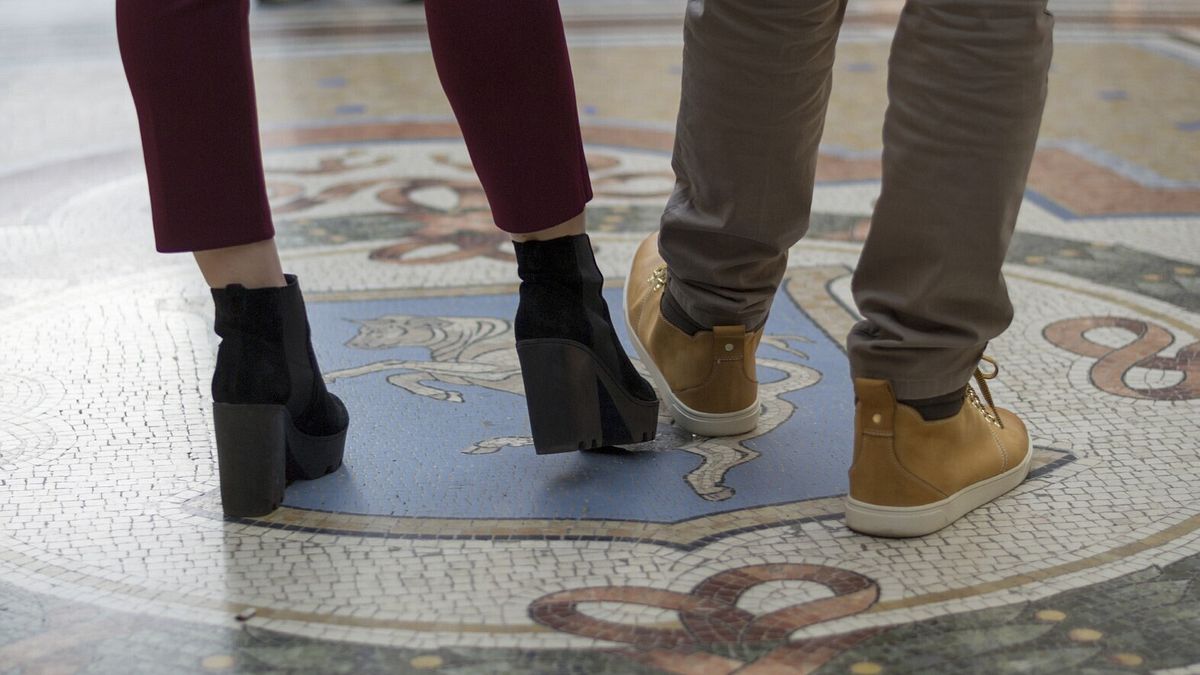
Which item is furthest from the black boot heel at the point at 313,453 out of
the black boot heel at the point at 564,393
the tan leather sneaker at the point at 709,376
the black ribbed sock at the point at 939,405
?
the black ribbed sock at the point at 939,405

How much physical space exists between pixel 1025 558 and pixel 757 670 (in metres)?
0.20

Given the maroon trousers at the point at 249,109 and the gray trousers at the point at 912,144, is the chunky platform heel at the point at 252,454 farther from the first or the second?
the gray trousers at the point at 912,144

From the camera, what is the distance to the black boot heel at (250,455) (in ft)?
2.56

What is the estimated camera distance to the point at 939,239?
736 mm

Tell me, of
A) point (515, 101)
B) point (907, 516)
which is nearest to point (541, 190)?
point (515, 101)

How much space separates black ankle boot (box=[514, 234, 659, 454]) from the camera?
2.70 ft

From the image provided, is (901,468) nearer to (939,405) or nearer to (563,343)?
(939,405)

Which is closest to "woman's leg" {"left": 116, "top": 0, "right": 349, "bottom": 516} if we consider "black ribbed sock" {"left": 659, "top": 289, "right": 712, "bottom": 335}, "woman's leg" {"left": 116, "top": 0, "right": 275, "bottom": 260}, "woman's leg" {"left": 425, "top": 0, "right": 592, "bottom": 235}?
"woman's leg" {"left": 116, "top": 0, "right": 275, "bottom": 260}

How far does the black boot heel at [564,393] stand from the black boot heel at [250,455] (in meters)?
0.15

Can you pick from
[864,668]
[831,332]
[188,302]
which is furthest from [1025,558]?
[188,302]

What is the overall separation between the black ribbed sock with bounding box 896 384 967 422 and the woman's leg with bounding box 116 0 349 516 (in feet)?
1.19

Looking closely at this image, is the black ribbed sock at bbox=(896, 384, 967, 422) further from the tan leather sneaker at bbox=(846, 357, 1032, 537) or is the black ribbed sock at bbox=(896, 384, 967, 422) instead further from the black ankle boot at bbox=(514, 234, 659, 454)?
the black ankle boot at bbox=(514, 234, 659, 454)

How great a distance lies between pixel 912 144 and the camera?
2.41 feet

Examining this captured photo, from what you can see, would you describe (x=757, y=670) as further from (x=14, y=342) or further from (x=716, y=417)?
(x=14, y=342)
